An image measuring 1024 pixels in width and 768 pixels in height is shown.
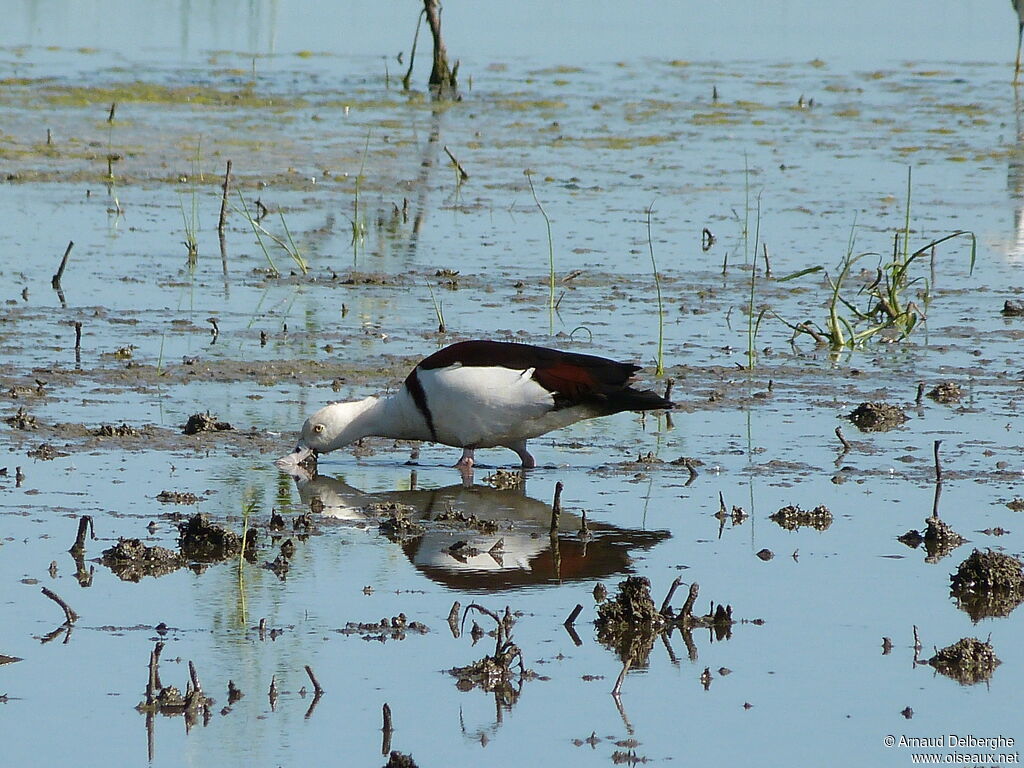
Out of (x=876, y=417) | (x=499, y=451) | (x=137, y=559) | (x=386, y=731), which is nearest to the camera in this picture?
(x=386, y=731)

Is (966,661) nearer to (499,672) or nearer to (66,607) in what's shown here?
(499,672)

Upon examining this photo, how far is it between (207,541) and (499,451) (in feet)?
7.91

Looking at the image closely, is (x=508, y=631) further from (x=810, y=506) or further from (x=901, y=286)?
(x=901, y=286)

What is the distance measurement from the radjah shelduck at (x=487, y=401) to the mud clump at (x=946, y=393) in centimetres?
180

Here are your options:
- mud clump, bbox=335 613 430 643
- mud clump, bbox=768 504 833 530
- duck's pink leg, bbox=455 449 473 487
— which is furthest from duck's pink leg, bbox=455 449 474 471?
mud clump, bbox=335 613 430 643

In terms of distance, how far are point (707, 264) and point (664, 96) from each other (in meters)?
9.14

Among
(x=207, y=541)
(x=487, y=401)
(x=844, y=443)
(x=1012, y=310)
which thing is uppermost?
(x=1012, y=310)

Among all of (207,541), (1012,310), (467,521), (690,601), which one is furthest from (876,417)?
(207,541)

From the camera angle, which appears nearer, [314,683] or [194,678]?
[194,678]

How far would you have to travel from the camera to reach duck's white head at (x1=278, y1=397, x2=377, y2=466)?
745 cm

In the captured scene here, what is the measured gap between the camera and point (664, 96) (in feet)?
68.3

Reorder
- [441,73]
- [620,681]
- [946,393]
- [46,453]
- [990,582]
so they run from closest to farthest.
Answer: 1. [620,681]
2. [990,582]
3. [46,453]
4. [946,393]
5. [441,73]

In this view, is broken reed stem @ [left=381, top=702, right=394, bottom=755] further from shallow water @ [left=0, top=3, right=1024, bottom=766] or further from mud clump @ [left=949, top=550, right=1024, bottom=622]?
mud clump @ [left=949, top=550, right=1024, bottom=622]

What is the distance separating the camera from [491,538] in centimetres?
644
